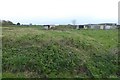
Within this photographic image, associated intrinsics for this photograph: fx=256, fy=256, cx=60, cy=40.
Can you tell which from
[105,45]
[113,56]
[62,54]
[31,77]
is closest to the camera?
[31,77]

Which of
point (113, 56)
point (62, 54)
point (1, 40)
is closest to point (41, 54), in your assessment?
point (62, 54)

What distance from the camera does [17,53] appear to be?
1048cm

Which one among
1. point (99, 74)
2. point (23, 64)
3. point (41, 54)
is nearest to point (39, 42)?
point (41, 54)

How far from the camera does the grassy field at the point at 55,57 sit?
9625 mm

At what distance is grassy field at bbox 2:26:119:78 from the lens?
962cm

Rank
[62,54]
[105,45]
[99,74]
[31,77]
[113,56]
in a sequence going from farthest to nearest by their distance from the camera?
[105,45] → [113,56] → [62,54] → [99,74] → [31,77]

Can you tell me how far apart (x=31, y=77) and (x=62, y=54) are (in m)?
2.00

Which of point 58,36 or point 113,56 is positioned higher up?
point 58,36

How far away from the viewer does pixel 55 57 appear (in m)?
10.4

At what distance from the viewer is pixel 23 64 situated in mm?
9766

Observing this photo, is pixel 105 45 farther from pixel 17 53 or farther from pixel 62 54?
pixel 17 53

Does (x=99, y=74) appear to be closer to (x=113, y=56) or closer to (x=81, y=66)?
(x=81, y=66)

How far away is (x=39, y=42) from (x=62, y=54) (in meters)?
1.48

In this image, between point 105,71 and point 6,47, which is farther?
point 6,47
